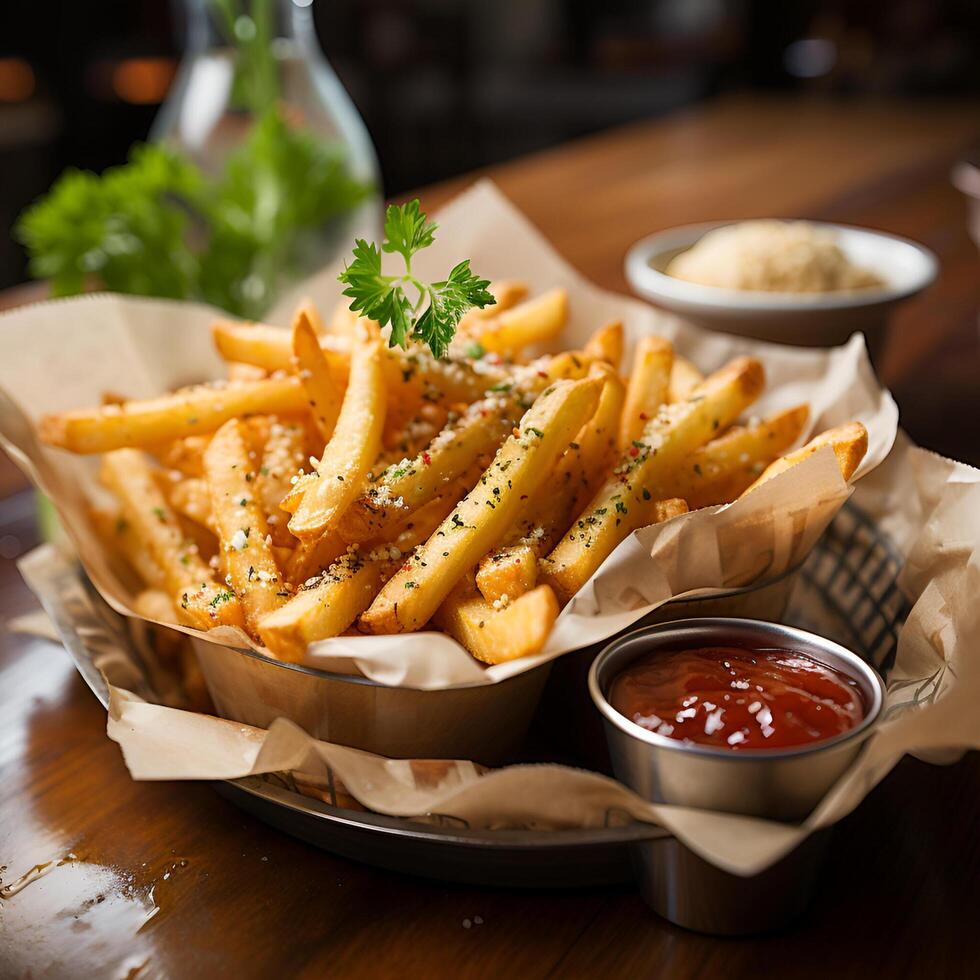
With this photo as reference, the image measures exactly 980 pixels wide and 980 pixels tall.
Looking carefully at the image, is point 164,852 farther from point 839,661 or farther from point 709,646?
point 839,661

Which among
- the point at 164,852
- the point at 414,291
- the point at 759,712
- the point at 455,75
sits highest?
the point at 414,291

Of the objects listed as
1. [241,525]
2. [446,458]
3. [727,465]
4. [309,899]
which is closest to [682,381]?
[727,465]

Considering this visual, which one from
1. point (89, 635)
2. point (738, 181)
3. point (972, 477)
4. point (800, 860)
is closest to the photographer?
point (800, 860)

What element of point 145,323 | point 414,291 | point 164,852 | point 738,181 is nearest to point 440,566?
point 164,852

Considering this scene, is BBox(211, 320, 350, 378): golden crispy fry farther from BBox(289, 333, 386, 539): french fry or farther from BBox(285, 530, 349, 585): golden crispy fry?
BBox(285, 530, 349, 585): golden crispy fry

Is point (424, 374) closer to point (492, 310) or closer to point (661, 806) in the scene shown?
point (492, 310)

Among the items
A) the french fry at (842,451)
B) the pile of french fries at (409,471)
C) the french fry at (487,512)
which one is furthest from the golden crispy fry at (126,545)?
the french fry at (842,451)

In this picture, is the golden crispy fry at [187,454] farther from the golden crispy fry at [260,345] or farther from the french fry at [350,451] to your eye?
the french fry at [350,451]
